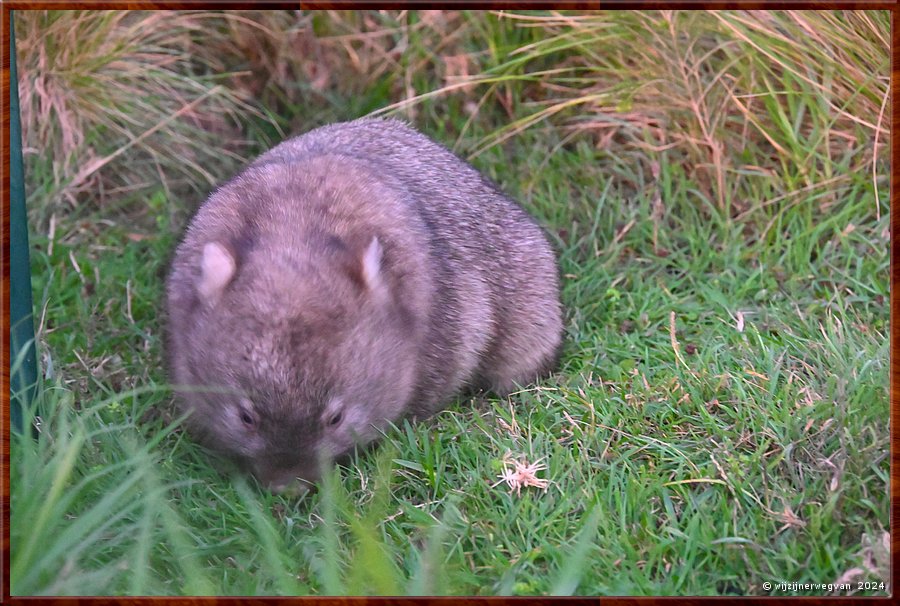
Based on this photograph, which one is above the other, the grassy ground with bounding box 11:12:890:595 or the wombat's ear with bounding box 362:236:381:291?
the wombat's ear with bounding box 362:236:381:291

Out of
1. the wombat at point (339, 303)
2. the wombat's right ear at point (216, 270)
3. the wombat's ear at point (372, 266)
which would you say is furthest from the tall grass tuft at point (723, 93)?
the wombat's right ear at point (216, 270)

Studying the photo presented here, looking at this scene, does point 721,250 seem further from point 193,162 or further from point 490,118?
point 193,162

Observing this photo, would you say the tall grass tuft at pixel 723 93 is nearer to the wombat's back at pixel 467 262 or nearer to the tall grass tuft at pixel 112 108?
the wombat's back at pixel 467 262

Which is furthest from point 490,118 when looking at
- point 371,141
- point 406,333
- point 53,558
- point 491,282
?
point 53,558

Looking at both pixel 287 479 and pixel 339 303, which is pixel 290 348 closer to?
pixel 339 303

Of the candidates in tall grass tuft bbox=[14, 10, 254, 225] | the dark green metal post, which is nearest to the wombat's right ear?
the dark green metal post

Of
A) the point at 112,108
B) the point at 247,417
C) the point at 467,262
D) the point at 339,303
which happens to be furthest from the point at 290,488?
the point at 112,108

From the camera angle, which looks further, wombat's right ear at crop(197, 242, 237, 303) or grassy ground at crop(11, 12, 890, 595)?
wombat's right ear at crop(197, 242, 237, 303)

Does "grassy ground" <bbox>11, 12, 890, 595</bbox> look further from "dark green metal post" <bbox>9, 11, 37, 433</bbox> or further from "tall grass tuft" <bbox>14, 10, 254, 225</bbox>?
"dark green metal post" <bbox>9, 11, 37, 433</bbox>
